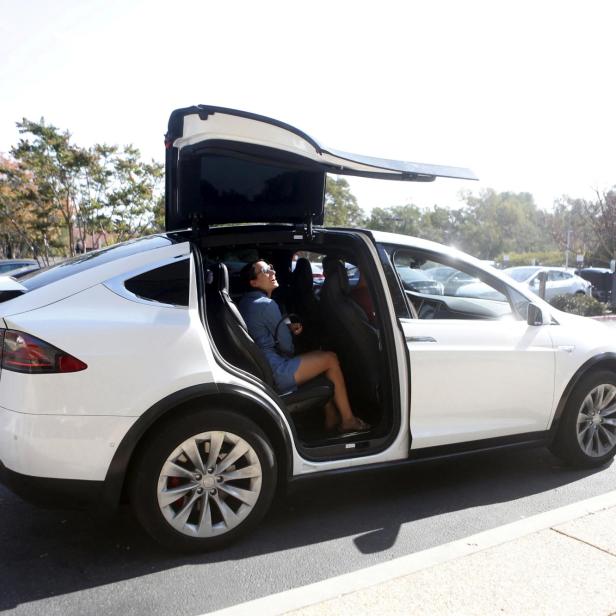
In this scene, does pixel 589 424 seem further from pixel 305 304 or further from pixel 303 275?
pixel 303 275

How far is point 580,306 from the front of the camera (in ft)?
53.1

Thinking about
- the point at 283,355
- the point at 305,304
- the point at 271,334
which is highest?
the point at 305,304

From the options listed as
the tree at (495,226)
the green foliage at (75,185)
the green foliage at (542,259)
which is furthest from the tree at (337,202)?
the tree at (495,226)

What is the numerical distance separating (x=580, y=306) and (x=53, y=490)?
15.7 meters

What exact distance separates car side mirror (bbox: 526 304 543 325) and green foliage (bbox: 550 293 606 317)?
12.8 metres

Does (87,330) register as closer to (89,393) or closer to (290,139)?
(89,393)

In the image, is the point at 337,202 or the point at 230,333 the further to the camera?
the point at 337,202

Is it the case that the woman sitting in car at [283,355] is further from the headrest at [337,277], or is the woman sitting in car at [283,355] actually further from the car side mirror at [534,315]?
the car side mirror at [534,315]

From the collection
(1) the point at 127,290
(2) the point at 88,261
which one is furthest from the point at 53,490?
(2) the point at 88,261

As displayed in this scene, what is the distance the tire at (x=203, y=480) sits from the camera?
304 centimetres

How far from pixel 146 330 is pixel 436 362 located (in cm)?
178

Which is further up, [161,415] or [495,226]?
[495,226]

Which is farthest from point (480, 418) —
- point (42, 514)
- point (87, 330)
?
point (42, 514)

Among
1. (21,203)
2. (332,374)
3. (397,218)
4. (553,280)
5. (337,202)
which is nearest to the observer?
(332,374)
